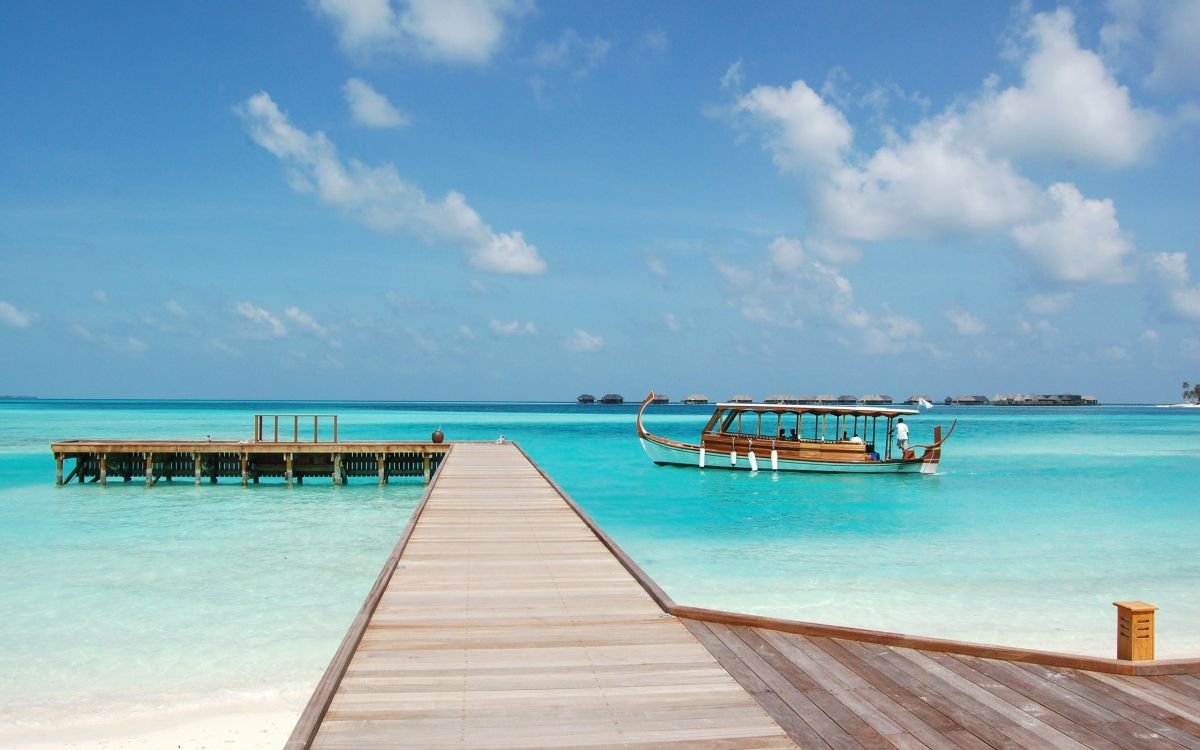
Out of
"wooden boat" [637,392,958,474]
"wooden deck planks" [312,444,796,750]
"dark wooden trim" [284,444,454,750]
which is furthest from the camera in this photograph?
"wooden boat" [637,392,958,474]

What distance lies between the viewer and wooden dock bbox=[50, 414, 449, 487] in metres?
24.4

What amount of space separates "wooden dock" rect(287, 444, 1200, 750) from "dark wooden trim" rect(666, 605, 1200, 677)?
0.01 meters

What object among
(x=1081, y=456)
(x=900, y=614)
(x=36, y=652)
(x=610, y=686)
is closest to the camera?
(x=610, y=686)

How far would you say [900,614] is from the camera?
35.6ft

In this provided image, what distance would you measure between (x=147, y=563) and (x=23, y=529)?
248 inches

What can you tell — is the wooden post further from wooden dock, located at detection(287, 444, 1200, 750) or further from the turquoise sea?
the turquoise sea

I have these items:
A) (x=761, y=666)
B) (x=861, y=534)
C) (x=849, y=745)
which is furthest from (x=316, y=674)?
(x=861, y=534)

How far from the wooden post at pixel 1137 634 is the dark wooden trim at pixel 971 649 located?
0.10m

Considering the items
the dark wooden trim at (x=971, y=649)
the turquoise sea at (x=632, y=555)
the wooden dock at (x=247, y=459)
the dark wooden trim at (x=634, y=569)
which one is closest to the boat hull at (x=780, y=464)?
the turquoise sea at (x=632, y=555)

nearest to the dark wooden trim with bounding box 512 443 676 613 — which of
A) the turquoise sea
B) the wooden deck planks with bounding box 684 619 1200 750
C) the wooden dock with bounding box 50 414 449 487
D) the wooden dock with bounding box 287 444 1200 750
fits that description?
the wooden dock with bounding box 287 444 1200 750

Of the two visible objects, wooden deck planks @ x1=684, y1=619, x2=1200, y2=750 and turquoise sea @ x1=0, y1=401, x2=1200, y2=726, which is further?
turquoise sea @ x1=0, y1=401, x2=1200, y2=726

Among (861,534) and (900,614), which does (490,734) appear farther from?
(861,534)

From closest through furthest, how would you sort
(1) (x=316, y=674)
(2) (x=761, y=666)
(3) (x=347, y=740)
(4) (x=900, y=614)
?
(3) (x=347, y=740) → (2) (x=761, y=666) → (1) (x=316, y=674) → (4) (x=900, y=614)

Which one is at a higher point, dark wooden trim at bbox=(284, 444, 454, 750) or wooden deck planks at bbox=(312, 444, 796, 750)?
dark wooden trim at bbox=(284, 444, 454, 750)
